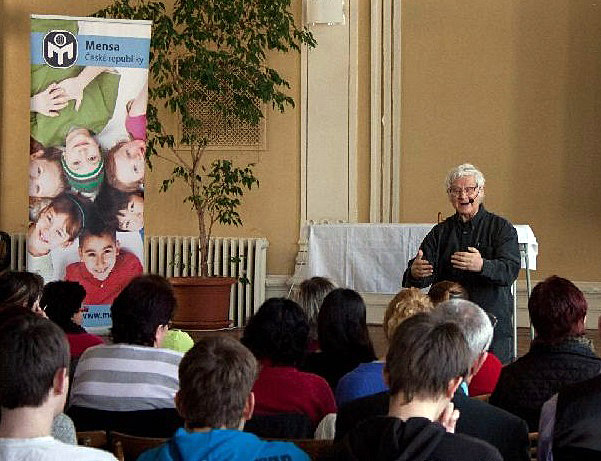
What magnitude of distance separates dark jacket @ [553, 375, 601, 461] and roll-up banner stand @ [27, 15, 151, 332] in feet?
17.9

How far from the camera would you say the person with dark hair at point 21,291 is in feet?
14.2

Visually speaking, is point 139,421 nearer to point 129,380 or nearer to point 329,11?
point 129,380

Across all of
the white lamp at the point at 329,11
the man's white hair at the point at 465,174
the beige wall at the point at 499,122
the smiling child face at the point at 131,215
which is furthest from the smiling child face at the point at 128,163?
the man's white hair at the point at 465,174

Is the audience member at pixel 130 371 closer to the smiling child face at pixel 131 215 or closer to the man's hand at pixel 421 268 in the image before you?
the man's hand at pixel 421 268

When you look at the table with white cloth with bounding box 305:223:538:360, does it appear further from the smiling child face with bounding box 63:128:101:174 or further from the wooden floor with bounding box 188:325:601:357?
the smiling child face with bounding box 63:128:101:174

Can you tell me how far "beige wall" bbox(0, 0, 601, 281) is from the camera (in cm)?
916

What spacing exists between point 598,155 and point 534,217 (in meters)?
A: 0.75

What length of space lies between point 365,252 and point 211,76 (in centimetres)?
210

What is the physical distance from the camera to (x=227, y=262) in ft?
31.8

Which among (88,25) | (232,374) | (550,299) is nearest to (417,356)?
(232,374)

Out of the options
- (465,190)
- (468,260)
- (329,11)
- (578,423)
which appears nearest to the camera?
(578,423)

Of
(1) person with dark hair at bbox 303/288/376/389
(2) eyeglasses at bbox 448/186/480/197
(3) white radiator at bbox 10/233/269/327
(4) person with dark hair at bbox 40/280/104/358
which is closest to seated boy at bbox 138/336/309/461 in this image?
(1) person with dark hair at bbox 303/288/376/389

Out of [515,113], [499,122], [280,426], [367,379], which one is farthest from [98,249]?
[280,426]

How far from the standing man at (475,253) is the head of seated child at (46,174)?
3328 millimetres
